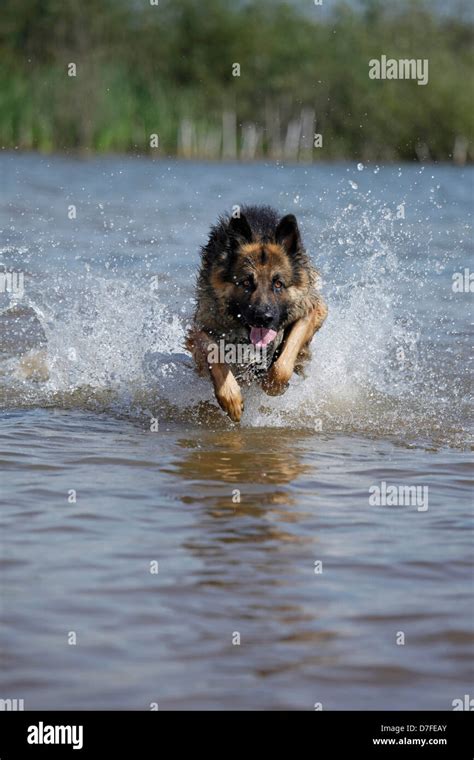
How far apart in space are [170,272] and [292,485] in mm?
8148

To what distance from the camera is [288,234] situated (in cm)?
780

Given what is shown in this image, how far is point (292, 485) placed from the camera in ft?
20.7

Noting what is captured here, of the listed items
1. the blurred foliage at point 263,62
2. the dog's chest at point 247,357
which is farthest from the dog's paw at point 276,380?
the blurred foliage at point 263,62

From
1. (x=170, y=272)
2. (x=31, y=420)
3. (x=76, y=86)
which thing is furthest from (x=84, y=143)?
(x=31, y=420)

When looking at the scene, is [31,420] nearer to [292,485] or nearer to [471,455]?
[292,485]

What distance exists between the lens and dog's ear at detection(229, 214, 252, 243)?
303 inches

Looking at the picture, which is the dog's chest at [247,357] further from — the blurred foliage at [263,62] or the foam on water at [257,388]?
the blurred foliage at [263,62]

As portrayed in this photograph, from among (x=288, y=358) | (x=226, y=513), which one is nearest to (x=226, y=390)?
(x=288, y=358)

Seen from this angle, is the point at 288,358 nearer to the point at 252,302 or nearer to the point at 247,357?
the point at 247,357

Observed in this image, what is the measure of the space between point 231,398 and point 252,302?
656mm

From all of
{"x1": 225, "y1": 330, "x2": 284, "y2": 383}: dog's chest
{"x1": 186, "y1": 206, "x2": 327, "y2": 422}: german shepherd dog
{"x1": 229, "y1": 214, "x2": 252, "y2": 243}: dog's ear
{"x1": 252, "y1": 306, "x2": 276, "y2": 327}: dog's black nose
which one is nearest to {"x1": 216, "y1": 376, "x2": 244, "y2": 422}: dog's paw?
{"x1": 186, "y1": 206, "x2": 327, "y2": 422}: german shepherd dog

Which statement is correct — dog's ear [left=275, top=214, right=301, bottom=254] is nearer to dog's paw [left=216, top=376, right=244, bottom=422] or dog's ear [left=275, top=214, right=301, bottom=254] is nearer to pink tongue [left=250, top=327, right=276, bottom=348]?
pink tongue [left=250, top=327, right=276, bottom=348]

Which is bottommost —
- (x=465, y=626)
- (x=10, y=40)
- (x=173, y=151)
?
Result: (x=465, y=626)

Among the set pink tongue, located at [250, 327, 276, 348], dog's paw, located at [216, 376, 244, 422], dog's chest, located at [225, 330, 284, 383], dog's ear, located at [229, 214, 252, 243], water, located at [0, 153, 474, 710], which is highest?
dog's ear, located at [229, 214, 252, 243]
